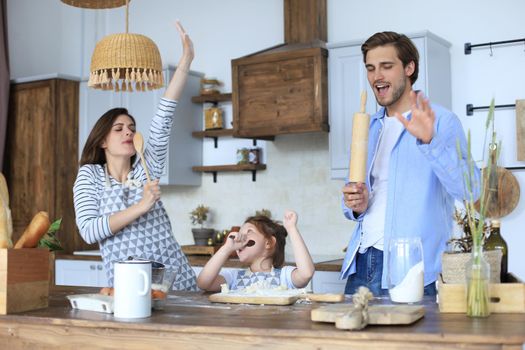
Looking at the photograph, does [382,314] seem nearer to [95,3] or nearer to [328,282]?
[95,3]

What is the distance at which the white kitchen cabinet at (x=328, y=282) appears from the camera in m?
4.29

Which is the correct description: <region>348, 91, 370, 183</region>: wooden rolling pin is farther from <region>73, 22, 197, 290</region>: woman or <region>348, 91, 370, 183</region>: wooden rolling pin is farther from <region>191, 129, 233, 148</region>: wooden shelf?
<region>191, 129, 233, 148</region>: wooden shelf

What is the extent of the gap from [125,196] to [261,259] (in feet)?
1.87

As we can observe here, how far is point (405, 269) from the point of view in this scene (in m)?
2.02

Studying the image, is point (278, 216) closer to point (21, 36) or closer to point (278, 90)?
point (278, 90)

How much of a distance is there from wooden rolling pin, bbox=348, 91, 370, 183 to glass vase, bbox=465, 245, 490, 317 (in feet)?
1.83

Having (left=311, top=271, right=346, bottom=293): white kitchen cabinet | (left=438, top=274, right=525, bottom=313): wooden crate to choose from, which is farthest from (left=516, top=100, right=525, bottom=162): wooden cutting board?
(left=438, top=274, right=525, bottom=313): wooden crate

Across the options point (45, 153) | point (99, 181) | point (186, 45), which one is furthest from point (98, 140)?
point (45, 153)

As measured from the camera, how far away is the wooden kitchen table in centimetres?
155

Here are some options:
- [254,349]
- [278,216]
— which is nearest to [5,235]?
[254,349]

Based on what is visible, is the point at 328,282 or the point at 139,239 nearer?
the point at 139,239

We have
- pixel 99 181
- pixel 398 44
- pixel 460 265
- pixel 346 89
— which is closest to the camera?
pixel 460 265

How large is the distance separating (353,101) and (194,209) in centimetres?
159

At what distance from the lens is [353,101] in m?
4.60
